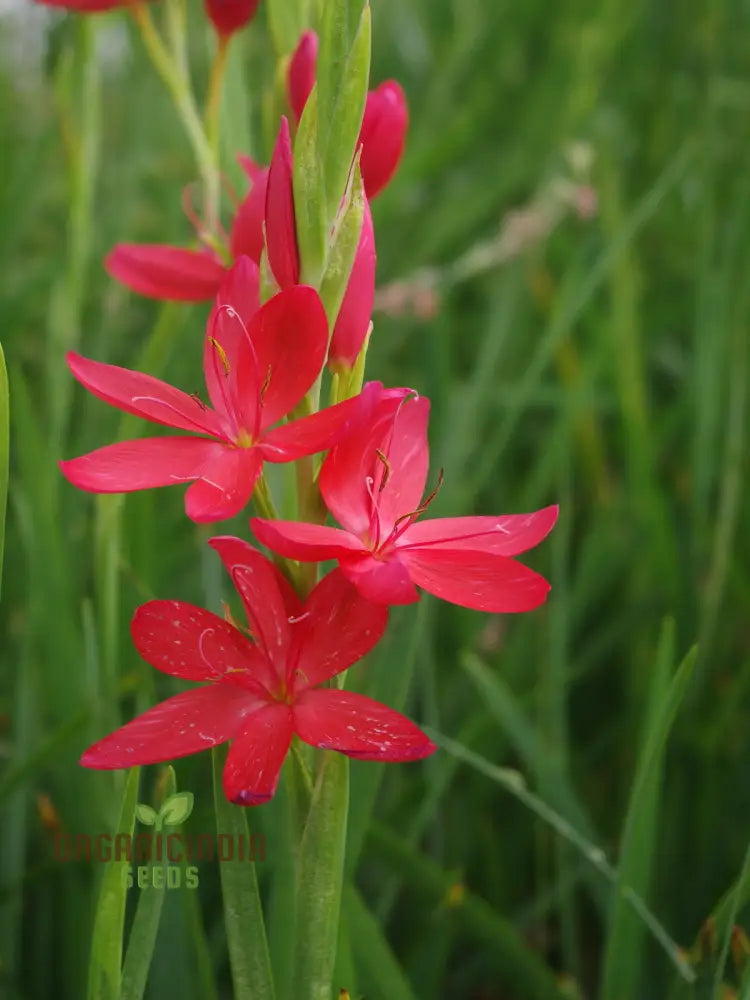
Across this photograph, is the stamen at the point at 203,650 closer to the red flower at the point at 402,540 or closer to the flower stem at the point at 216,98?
the red flower at the point at 402,540

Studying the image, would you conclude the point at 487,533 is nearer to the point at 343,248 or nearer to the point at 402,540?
the point at 402,540

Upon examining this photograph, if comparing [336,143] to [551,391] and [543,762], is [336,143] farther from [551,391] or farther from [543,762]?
[551,391]

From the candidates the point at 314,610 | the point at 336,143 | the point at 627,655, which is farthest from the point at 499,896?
the point at 336,143

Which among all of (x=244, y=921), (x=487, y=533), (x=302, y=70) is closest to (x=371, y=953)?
(x=244, y=921)

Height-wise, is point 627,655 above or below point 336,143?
below

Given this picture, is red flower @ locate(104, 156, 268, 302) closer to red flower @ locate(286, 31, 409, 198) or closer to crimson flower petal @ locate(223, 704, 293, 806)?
red flower @ locate(286, 31, 409, 198)

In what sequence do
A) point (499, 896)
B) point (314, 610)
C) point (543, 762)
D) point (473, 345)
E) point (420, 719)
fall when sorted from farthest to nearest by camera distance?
point (473, 345)
point (420, 719)
point (499, 896)
point (543, 762)
point (314, 610)

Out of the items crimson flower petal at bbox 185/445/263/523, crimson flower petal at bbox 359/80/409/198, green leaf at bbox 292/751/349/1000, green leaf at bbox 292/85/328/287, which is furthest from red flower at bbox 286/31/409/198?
green leaf at bbox 292/751/349/1000
